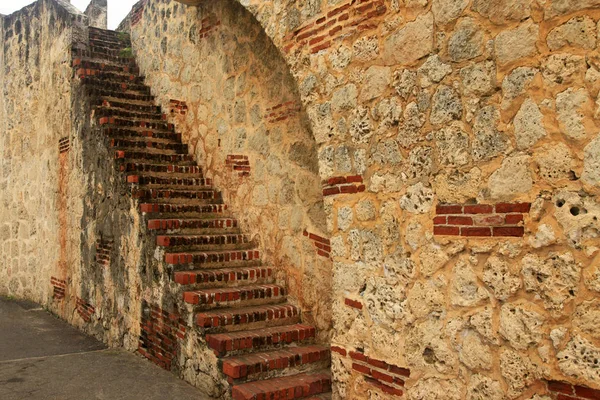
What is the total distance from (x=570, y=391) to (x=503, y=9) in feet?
5.93

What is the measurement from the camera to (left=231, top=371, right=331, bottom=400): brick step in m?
3.71

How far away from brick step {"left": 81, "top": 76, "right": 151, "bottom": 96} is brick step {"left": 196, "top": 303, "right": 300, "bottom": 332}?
3.76 meters

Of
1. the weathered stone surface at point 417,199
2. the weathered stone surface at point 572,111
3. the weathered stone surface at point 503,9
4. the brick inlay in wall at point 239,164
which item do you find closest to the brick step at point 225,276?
the brick inlay in wall at point 239,164

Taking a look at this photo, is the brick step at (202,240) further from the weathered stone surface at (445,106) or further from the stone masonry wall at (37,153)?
the weathered stone surface at (445,106)

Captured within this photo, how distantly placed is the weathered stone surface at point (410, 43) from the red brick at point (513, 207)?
3.13ft

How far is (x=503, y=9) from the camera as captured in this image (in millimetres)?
2672

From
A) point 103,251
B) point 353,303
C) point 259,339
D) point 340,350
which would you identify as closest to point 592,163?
point 353,303

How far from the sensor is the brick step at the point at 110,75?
22.6 ft

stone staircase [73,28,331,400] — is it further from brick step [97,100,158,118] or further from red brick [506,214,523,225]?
red brick [506,214,523,225]

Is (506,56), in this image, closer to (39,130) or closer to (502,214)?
(502,214)

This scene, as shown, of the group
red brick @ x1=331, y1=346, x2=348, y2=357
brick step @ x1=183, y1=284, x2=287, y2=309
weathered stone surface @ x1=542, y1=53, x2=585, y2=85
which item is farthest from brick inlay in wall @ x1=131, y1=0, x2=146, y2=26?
weathered stone surface @ x1=542, y1=53, x2=585, y2=85

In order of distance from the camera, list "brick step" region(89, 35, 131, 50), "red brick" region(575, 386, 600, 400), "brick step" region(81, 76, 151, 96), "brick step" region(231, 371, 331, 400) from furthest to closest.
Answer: "brick step" region(89, 35, 131, 50), "brick step" region(81, 76, 151, 96), "brick step" region(231, 371, 331, 400), "red brick" region(575, 386, 600, 400)

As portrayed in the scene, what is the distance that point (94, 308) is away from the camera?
6188 mm

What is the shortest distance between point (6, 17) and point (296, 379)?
27.0ft
